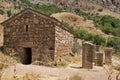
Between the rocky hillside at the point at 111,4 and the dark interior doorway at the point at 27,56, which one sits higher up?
the rocky hillside at the point at 111,4

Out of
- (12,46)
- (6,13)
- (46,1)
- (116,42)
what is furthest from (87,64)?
(46,1)

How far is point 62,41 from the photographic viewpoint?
25.4 meters

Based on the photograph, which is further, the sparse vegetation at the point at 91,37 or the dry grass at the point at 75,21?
the dry grass at the point at 75,21

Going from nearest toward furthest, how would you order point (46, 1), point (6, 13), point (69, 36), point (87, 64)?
1. point (87, 64)
2. point (69, 36)
3. point (6, 13)
4. point (46, 1)

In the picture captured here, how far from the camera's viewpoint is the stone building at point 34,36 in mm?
23984

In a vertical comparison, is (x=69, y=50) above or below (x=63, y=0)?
below

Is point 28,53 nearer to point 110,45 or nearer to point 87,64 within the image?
point 87,64

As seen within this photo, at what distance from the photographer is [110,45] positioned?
145 feet

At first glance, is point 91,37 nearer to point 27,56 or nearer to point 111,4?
point 27,56

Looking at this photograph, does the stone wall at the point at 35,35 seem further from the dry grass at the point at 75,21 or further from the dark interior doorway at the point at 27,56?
the dry grass at the point at 75,21

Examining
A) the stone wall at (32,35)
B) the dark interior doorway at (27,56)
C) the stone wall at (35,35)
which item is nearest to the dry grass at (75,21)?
the stone wall at (35,35)

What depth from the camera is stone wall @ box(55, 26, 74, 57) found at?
79.6 feet

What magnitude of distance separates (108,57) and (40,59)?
5.52 m

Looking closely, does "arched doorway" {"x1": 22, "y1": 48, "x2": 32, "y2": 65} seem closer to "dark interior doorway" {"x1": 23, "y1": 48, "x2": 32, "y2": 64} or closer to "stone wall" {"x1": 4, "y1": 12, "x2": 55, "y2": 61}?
"dark interior doorway" {"x1": 23, "y1": 48, "x2": 32, "y2": 64}
